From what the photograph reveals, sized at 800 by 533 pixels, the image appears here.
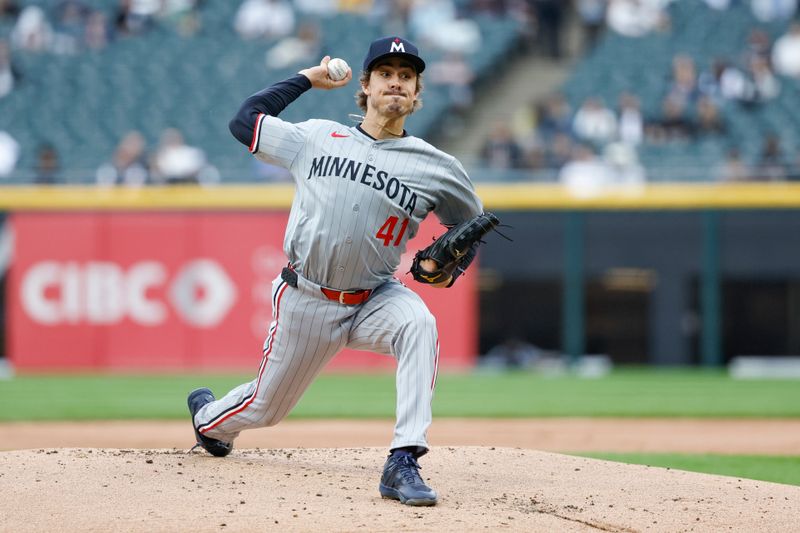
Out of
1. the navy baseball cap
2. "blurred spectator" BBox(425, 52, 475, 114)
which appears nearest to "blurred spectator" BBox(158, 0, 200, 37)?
"blurred spectator" BBox(425, 52, 475, 114)

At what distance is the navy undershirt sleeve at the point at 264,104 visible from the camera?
4.68 m

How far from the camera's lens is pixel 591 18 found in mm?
18672

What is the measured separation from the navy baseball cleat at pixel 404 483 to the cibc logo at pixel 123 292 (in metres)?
11.0

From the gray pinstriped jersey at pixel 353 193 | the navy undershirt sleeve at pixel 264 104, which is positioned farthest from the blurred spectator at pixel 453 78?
A: the gray pinstriped jersey at pixel 353 193

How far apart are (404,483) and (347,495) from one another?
253 mm

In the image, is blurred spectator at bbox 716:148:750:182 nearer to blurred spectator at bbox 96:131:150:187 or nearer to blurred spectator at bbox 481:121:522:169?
blurred spectator at bbox 481:121:522:169

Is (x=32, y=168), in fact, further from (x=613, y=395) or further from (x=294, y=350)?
(x=294, y=350)

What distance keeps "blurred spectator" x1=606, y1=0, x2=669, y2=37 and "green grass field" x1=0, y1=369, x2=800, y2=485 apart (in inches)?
224

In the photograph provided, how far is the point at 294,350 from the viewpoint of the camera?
4715 mm

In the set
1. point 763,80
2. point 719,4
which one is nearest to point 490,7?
point 719,4

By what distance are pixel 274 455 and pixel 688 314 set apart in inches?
418

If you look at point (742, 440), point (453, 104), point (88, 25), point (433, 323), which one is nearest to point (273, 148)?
point (433, 323)

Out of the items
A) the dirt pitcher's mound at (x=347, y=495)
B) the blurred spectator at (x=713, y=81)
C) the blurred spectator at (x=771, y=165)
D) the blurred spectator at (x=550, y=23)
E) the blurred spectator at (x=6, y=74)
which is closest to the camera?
the dirt pitcher's mound at (x=347, y=495)

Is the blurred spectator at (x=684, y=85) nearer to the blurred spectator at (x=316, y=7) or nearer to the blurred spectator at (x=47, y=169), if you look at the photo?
the blurred spectator at (x=316, y=7)
